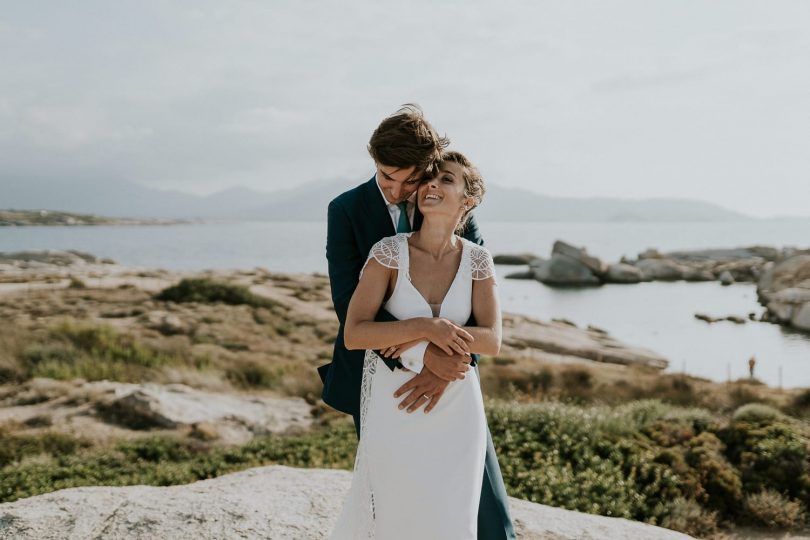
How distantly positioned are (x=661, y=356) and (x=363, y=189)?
29030 mm

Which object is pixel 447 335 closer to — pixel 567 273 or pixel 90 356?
pixel 90 356

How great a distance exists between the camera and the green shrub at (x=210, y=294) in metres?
25.4

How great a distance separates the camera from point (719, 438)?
893 centimetres

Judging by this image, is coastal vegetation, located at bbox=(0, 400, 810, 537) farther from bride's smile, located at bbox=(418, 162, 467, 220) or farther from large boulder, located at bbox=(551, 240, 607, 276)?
large boulder, located at bbox=(551, 240, 607, 276)

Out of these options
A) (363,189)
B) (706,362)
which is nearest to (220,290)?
(706,362)

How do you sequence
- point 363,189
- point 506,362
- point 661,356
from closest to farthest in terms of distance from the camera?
1. point 363,189
2. point 506,362
3. point 661,356

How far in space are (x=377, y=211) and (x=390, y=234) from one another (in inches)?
5.3

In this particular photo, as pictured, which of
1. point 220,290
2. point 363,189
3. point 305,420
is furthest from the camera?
point 220,290

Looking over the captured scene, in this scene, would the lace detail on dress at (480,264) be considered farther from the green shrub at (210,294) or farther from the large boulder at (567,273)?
the large boulder at (567,273)

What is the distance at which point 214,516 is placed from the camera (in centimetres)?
468

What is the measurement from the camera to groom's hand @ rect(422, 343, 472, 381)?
2861 millimetres

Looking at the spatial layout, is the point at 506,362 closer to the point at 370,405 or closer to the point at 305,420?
the point at 305,420

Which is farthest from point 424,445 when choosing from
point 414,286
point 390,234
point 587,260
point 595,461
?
point 587,260

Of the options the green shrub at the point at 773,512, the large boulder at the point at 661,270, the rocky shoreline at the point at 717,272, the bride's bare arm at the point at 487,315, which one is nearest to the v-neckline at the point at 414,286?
the bride's bare arm at the point at 487,315
